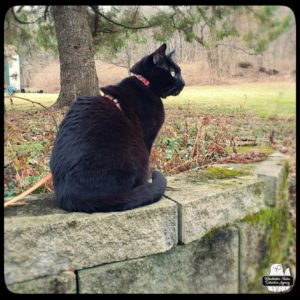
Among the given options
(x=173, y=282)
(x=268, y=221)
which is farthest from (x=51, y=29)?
(x=268, y=221)

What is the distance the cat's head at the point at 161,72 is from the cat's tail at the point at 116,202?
0.61m

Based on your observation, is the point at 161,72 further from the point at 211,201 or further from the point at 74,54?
the point at 211,201

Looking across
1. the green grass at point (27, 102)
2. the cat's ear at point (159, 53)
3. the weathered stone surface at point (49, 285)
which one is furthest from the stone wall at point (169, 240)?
the cat's ear at point (159, 53)

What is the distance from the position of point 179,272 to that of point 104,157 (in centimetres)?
61

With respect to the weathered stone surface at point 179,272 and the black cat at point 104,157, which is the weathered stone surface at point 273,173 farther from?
the black cat at point 104,157

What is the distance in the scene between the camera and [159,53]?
1812mm

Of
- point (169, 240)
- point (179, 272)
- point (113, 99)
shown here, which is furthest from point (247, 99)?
point (179, 272)

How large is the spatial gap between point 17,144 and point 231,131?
1.05 metres

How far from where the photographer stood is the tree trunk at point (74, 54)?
1.43 meters

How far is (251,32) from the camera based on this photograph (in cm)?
141

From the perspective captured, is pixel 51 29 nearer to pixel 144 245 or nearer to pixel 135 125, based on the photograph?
pixel 135 125

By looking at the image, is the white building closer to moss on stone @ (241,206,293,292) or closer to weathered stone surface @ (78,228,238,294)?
weathered stone surface @ (78,228,238,294)

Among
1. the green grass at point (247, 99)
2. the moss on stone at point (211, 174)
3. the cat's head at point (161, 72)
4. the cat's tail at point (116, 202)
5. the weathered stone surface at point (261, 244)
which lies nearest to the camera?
the cat's tail at point (116, 202)
